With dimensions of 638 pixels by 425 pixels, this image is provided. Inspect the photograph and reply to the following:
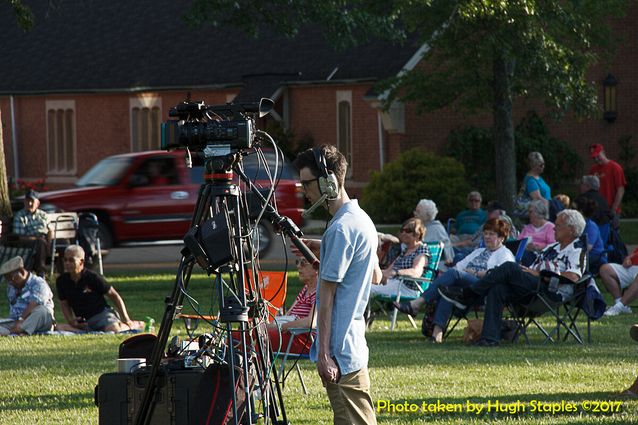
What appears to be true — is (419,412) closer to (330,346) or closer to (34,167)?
(330,346)

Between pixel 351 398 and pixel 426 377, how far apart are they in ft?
13.3

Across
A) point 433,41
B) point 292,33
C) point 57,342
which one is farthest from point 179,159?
point 57,342

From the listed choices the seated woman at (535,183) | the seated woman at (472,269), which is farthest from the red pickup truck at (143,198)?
the seated woman at (472,269)

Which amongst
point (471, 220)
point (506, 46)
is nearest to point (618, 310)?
point (471, 220)

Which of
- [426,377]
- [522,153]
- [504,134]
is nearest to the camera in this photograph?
[426,377]

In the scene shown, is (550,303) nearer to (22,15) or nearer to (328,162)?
(328,162)

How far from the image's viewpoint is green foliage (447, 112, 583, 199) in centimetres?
3120

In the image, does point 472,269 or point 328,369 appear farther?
point 472,269

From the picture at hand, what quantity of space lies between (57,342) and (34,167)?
30.2 meters

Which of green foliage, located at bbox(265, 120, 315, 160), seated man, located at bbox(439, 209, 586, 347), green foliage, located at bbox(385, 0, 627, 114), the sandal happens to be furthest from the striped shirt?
green foliage, located at bbox(265, 120, 315, 160)

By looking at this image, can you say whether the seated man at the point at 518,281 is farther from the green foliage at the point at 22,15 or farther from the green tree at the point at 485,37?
the green foliage at the point at 22,15

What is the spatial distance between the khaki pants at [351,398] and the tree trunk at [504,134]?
17709mm

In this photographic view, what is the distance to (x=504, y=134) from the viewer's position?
24.8 metres

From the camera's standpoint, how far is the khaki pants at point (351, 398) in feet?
20.1
